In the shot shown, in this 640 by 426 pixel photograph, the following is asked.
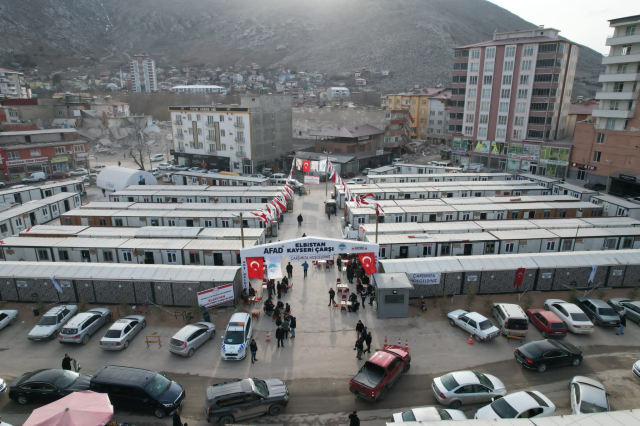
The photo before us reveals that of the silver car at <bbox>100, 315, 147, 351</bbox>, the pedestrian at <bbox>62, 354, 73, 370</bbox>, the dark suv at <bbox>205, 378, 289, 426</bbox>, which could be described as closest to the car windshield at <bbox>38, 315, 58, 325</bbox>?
the silver car at <bbox>100, 315, 147, 351</bbox>

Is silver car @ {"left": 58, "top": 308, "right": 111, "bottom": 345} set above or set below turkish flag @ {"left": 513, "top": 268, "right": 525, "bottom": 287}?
below

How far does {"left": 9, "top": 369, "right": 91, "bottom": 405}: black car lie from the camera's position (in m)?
14.6

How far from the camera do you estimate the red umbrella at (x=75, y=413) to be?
11.8m

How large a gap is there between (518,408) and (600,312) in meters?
10.4

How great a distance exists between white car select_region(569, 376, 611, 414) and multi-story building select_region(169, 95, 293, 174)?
5103 centimetres

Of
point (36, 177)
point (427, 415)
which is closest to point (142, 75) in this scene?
point (36, 177)

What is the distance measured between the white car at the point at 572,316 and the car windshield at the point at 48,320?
25424mm

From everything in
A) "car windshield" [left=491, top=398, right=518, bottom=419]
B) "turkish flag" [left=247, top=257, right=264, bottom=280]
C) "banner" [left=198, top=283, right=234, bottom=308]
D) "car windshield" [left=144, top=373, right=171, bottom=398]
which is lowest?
"car windshield" [left=144, top=373, right=171, bottom=398]

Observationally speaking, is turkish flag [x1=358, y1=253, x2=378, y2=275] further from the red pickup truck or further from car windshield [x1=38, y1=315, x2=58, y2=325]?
Answer: car windshield [x1=38, y1=315, x2=58, y2=325]

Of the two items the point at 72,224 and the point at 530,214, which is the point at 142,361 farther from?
the point at 530,214

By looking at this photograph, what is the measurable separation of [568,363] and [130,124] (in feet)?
327

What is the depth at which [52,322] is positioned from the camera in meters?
19.3

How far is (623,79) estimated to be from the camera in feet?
150

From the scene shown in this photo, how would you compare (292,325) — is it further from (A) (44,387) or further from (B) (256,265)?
(A) (44,387)
